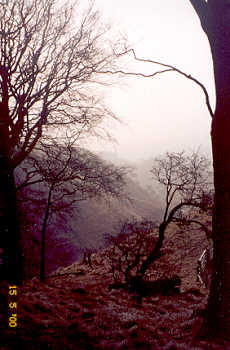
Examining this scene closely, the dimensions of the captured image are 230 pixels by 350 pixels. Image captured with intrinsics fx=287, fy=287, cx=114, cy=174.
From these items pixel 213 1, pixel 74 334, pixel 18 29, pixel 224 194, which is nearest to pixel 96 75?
pixel 18 29

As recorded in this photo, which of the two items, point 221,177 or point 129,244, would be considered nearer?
point 221,177

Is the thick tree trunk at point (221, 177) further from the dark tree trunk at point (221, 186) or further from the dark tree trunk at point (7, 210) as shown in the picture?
the dark tree trunk at point (7, 210)

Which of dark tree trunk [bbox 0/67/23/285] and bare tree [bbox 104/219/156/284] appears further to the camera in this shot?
bare tree [bbox 104/219/156/284]

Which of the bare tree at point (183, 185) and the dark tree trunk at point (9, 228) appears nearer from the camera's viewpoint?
the dark tree trunk at point (9, 228)

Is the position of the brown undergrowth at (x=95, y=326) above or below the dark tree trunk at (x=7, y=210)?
below

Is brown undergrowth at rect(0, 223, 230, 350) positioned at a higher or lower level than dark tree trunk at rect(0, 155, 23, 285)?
lower

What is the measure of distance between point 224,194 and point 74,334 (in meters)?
3.33
